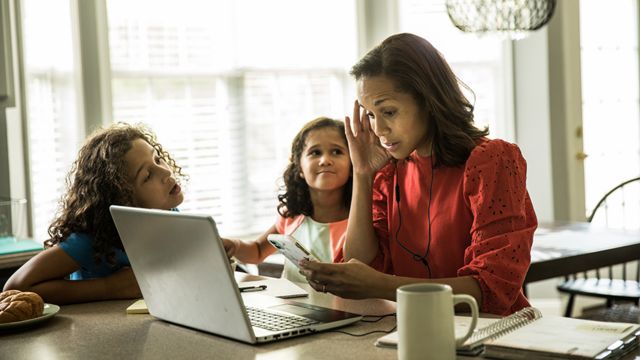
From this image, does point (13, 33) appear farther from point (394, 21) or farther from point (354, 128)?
point (394, 21)

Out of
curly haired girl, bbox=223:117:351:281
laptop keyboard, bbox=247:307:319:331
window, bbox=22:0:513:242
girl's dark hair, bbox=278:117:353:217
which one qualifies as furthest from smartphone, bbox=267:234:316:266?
window, bbox=22:0:513:242

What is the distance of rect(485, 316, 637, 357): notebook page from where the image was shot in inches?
49.5

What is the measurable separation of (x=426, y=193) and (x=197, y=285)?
0.64 meters

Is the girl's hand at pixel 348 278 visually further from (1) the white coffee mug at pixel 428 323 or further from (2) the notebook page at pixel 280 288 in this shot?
(1) the white coffee mug at pixel 428 323

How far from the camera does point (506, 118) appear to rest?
15.3 feet

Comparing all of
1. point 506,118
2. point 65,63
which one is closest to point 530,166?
point 506,118

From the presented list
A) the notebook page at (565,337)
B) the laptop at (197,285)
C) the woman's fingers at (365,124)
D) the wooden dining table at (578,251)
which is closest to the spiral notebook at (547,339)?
the notebook page at (565,337)

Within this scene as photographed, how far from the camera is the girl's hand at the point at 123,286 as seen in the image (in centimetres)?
197

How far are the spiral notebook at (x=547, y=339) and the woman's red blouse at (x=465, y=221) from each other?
230 mm

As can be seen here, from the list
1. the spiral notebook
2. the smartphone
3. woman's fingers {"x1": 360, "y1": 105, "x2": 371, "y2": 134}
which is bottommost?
the spiral notebook

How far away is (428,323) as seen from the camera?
122cm

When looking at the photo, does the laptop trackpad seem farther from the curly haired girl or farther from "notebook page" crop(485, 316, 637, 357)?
the curly haired girl

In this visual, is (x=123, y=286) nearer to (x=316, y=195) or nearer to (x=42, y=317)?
(x=42, y=317)

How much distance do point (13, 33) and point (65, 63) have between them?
0.56 m
